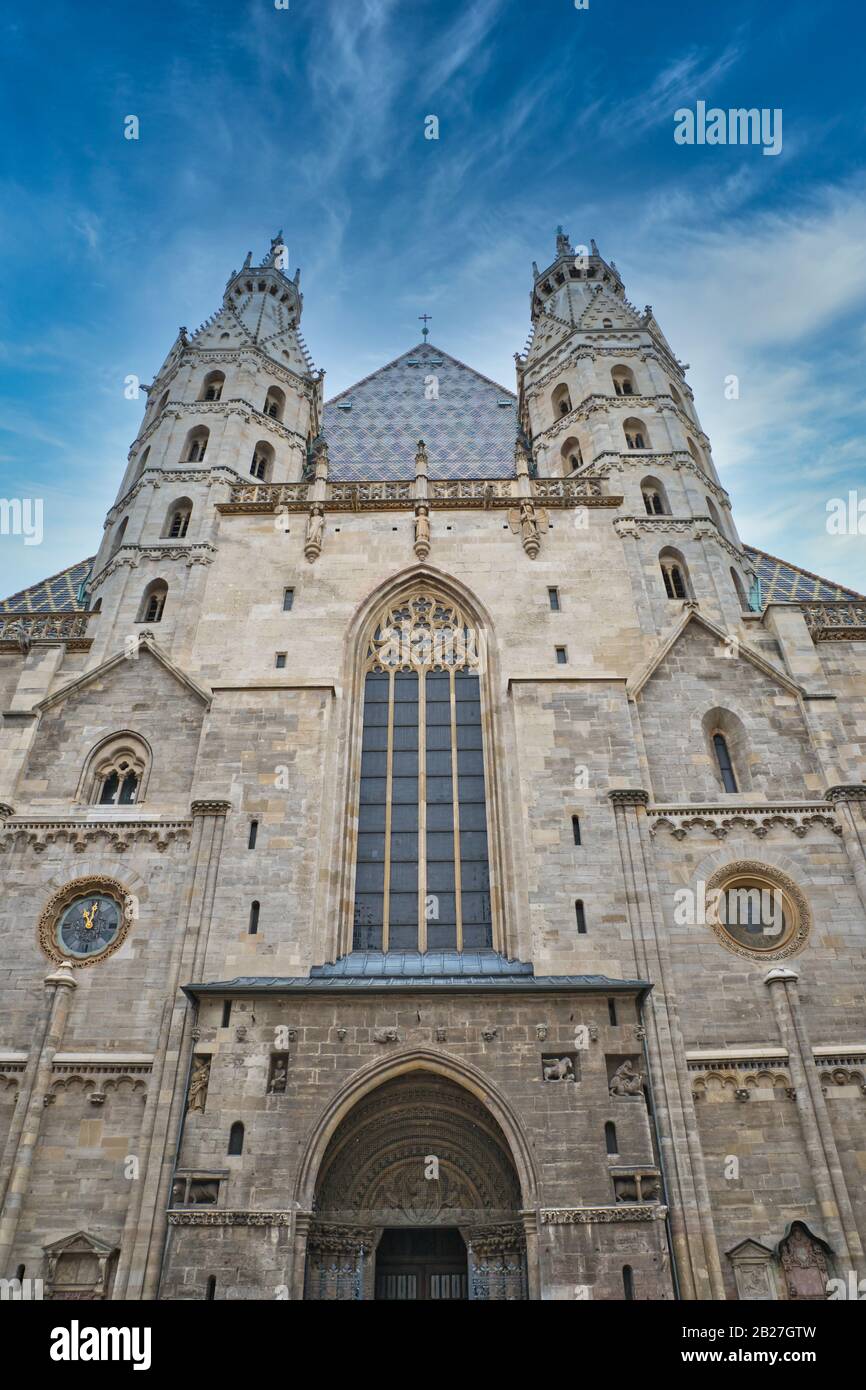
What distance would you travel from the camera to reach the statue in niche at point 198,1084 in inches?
516

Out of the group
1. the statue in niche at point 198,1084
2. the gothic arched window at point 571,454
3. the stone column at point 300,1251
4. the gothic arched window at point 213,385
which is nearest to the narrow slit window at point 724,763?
the gothic arched window at point 571,454

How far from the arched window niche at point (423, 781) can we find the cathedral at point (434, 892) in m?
0.07

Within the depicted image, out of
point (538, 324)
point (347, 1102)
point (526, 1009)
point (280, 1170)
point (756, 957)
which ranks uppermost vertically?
point (538, 324)

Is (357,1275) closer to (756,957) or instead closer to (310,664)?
(756,957)

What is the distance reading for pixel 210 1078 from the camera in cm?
1327

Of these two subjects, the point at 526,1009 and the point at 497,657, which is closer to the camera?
the point at 526,1009

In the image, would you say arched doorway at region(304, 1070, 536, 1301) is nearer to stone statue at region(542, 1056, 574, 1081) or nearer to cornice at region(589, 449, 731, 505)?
stone statue at region(542, 1056, 574, 1081)

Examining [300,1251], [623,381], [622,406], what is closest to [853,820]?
[300,1251]

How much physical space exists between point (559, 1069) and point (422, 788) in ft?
20.2

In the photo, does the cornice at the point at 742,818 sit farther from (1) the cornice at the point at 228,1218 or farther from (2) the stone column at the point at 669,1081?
(1) the cornice at the point at 228,1218
